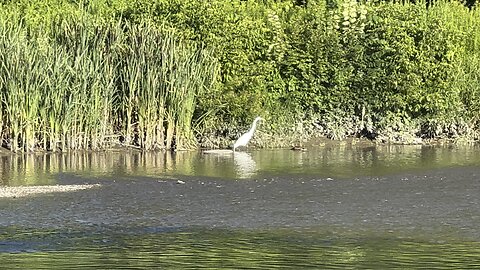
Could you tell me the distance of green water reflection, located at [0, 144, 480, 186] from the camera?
649 inches

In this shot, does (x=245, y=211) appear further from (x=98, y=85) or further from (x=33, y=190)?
(x=98, y=85)

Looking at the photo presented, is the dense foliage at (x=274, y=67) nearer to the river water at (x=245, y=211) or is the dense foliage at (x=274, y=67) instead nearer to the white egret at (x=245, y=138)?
the white egret at (x=245, y=138)

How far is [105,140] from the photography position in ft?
64.5

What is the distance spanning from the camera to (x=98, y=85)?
19172mm

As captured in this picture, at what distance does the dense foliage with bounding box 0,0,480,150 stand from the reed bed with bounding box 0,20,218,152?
3cm

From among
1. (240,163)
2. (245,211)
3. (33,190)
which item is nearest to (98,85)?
(240,163)

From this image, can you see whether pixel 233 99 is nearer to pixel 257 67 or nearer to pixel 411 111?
pixel 257 67

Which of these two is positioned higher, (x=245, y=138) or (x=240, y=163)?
(x=245, y=138)

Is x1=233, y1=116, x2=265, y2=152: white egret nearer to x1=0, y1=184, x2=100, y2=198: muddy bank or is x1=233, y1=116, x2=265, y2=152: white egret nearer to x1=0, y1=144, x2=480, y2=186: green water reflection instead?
x1=0, y1=144, x2=480, y2=186: green water reflection

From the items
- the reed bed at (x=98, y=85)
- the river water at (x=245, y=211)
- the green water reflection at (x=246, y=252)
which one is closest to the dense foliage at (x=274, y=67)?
the reed bed at (x=98, y=85)

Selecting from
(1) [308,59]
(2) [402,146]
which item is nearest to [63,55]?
(1) [308,59]

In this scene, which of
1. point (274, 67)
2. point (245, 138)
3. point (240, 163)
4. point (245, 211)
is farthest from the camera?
point (274, 67)

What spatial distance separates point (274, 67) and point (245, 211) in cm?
876

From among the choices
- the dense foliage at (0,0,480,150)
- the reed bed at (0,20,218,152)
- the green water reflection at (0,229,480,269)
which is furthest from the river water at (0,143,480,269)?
→ the dense foliage at (0,0,480,150)
